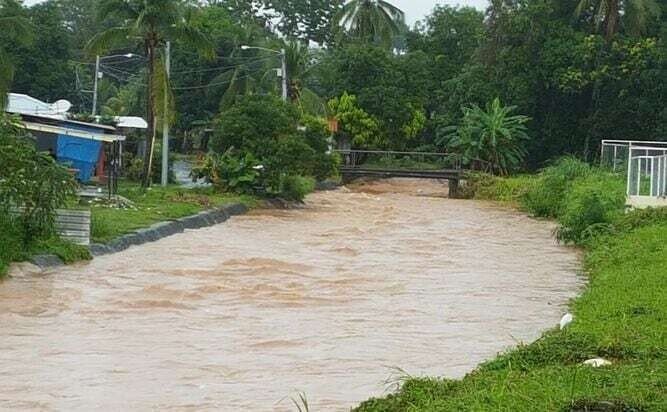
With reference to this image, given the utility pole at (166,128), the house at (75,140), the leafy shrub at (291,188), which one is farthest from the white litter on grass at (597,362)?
the leafy shrub at (291,188)

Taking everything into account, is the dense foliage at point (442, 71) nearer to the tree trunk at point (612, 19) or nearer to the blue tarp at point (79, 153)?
the tree trunk at point (612, 19)

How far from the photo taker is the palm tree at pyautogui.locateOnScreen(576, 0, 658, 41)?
47.8m

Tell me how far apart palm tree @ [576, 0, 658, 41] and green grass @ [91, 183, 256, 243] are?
72.3ft

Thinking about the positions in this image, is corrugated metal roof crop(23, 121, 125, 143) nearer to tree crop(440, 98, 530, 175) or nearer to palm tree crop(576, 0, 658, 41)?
tree crop(440, 98, 530, 175)

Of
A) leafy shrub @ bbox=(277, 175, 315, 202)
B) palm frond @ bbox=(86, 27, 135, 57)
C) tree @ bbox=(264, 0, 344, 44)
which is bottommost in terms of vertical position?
leafy shrub @ bbox=(277, 175, 315, 202)

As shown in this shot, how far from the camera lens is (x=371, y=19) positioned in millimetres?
60031

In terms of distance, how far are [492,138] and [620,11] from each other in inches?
349

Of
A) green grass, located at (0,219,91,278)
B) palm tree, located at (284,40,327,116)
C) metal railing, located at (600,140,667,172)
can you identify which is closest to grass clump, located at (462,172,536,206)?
metal railing, located at (600,140,667,172)

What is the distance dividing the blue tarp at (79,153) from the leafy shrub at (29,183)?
11.7m

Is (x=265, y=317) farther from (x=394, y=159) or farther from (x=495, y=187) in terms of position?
(x=394, y=159)

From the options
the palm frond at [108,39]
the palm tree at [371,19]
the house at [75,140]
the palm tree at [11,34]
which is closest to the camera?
the house at [75,140]

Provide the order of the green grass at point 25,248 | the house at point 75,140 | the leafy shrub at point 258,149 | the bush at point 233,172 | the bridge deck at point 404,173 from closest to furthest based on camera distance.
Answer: the green grass at point 25,248
the house at point 75,140
the leafy shrub at point 258,149
the bush at point 233,172
the bridge deck at point 404,173

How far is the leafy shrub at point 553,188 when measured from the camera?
3447 centimetres

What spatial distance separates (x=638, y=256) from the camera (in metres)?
17.3
